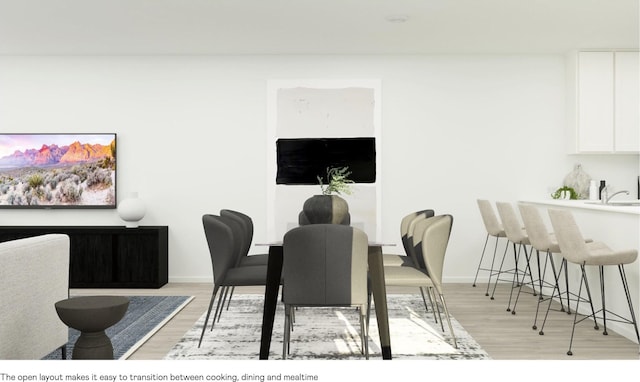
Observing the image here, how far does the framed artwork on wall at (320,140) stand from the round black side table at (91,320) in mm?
4042

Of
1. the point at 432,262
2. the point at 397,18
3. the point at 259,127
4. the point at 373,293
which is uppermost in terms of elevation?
the point at 397,18

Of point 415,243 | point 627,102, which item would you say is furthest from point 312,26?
point 627,102

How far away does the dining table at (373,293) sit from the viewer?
146 inches

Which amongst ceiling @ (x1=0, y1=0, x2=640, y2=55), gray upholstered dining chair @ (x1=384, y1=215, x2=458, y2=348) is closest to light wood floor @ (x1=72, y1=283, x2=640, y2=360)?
gray upholstered dining chair @ (x1=384, y1=215, x2=458, y2=348)

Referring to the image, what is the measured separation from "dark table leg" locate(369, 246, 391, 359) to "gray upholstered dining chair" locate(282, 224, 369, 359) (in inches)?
11.4

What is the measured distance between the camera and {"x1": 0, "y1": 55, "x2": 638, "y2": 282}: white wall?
7195 mm

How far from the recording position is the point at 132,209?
6875 mm

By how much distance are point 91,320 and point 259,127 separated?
4.44 metres

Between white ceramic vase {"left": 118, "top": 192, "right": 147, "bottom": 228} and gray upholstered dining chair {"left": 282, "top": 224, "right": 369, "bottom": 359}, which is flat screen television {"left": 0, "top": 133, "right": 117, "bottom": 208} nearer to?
white ceramic vase {"left": 118, "top": 192, "right": 147, "bottom": 228}

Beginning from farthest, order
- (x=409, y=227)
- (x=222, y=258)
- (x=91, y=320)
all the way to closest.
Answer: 1. (x=409, y=227)
2. (x=222, y=258)
3. (x=91, y=320)

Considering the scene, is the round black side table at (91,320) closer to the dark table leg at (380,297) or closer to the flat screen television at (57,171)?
the dark table leg at (380,297)

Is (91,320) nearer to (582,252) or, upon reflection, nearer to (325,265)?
(325,265)

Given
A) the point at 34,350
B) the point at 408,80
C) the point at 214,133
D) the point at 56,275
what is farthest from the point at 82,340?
the point at 408,80

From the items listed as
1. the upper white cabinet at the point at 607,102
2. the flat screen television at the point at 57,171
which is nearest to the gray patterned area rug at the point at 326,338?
the flat screen television at the point at 57,171
